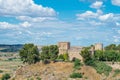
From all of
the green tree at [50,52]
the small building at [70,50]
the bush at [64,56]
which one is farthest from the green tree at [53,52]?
A: the small building at [70,50]

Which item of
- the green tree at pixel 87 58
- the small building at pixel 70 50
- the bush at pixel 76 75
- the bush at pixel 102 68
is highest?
the small building at pixel 70 50

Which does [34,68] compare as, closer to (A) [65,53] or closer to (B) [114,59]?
(A) [65,53]

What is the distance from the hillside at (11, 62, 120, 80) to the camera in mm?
73075

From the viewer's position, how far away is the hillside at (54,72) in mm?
73075

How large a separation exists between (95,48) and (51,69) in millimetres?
20059

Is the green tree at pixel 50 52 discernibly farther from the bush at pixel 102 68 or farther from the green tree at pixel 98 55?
the green tree at pixel 98 55

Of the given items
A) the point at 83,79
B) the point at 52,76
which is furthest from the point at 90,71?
the point at 52,76

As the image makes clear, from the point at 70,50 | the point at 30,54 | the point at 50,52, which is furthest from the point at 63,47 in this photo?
the point at 30,54

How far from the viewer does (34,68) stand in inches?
3031

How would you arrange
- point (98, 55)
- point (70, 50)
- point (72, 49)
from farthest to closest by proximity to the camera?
point (72, 49)
point (70, 50)
point (98, 55)

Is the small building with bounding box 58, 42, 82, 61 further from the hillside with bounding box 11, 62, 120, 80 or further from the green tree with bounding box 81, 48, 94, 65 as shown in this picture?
the hillside with bounding box 11, 62, 120, 80

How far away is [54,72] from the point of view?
74.4 meters

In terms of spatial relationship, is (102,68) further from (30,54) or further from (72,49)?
(30,54)

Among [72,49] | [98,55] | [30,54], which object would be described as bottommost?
[98,55]
